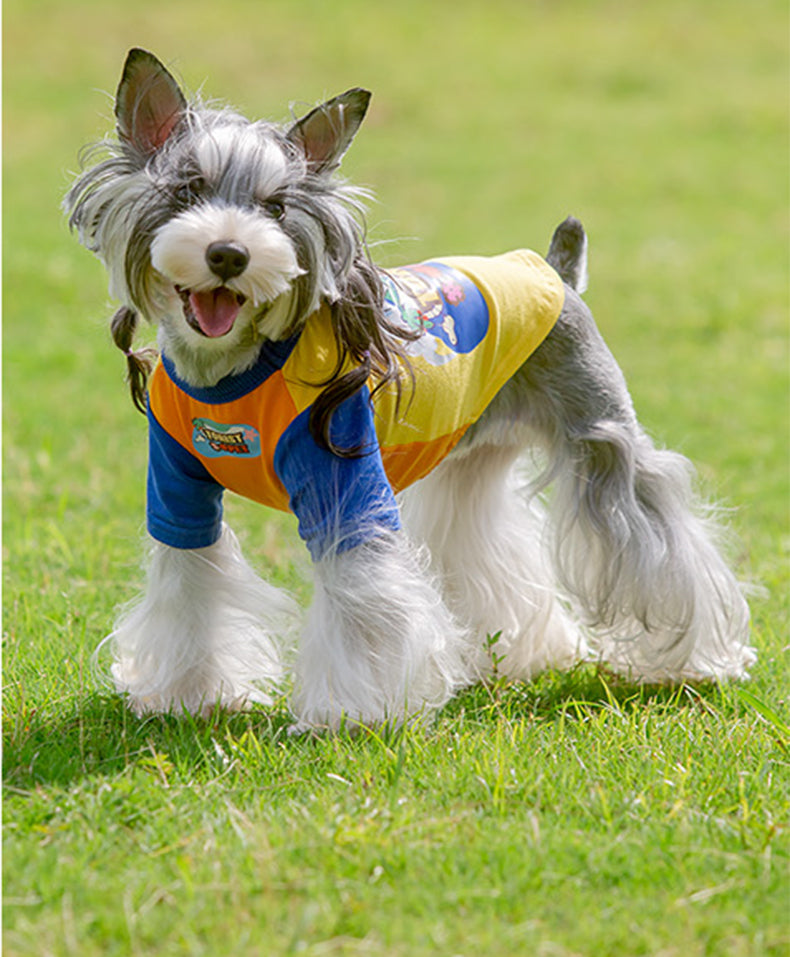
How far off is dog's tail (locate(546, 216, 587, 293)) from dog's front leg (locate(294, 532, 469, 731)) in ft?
4.44

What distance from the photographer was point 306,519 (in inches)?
147

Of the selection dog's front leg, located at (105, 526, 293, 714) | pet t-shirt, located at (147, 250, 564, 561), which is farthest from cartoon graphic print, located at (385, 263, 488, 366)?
dog's front leg, located at (105, 526, 293, 714)

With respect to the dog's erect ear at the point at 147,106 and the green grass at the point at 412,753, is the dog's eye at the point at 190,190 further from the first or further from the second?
the green grass at the point at 412,753

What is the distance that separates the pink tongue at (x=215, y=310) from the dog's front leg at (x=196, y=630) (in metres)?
0.93

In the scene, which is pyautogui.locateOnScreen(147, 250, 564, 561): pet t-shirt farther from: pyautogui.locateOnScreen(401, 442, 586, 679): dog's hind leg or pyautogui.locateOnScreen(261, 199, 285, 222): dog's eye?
pyautogui.locateOnScreen(401, 442, 586, 679): dog's hind leg

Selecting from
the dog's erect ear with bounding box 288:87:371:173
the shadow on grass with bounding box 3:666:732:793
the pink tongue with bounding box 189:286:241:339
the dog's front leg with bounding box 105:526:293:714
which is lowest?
the shadow on grass with bounding box 3:666:732:793

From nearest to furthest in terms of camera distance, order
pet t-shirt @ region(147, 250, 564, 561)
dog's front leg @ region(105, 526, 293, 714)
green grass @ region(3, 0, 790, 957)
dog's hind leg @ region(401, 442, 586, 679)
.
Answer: green grass @ region(3, 0, 790, 957) < pet t-shirt @ region(147, 250, 564, 561) < dog's front leg @ region(105, 526, 293, 714) < dog's hind leg @ region(401, 442, 586, 679)

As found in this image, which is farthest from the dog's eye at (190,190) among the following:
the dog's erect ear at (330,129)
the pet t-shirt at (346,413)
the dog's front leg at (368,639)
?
the dog's front leg at (368,639)

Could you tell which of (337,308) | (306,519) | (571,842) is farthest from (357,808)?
(337,308)

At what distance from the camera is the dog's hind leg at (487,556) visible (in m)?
4.87

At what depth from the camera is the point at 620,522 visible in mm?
4410

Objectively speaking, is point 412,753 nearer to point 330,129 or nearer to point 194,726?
point 194,726

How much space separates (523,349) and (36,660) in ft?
6.21

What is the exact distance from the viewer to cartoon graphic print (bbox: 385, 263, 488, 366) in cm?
398
